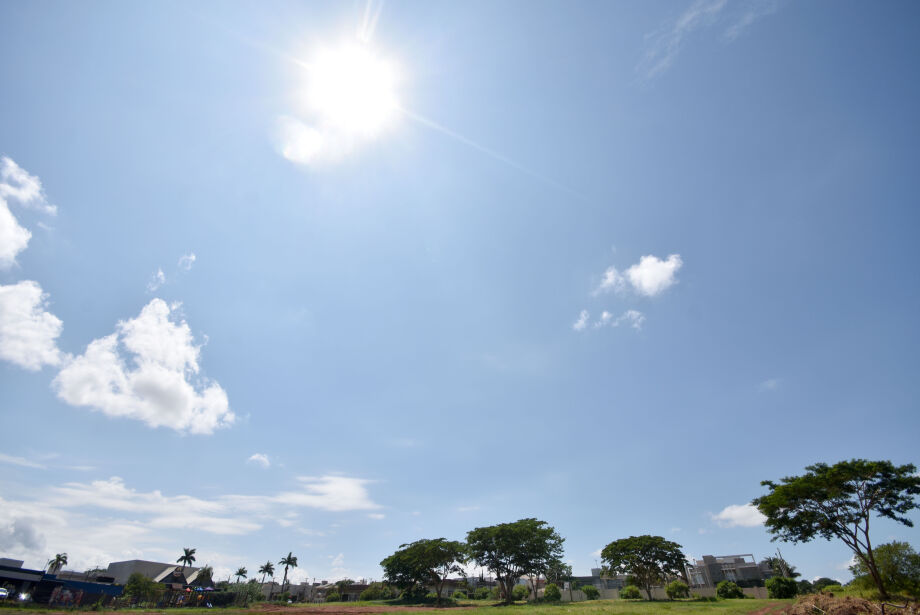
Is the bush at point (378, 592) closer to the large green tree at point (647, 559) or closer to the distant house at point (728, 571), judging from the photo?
the large green tree at point (647, 559)

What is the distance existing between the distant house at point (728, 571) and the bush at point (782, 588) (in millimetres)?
32692

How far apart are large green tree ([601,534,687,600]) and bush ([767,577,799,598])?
1044 centimetres

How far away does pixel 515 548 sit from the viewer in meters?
60.1

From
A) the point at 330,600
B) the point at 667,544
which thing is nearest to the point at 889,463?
the point at 667,544

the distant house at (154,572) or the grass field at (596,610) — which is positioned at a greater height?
the distant house at (154,572)

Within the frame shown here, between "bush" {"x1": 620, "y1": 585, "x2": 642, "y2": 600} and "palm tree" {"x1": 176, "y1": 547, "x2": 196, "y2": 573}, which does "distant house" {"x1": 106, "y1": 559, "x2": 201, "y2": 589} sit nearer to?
"palm tree" {"x1": 176, "y1": 547, "x2": 196, "y2": 573}

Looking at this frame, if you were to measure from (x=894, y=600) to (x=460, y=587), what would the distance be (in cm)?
8793

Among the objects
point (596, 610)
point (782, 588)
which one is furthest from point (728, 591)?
point (596, 610)

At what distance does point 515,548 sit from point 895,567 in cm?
4150

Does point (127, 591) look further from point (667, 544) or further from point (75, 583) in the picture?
point (667, 544)

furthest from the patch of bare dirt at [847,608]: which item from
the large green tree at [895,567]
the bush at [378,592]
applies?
the bush at [378,592]

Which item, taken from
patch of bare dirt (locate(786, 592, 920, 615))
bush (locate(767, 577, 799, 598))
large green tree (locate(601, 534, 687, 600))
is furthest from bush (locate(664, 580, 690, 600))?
patch of bare dirt (locate(786, 592, 920, 615))

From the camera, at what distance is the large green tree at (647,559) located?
189ft

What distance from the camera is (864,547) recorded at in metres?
35.2
